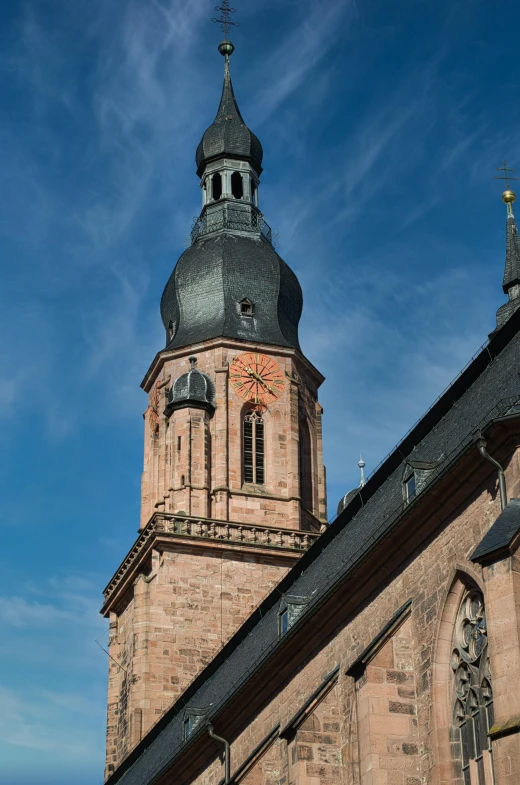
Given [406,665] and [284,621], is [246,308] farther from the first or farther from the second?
[406,665]

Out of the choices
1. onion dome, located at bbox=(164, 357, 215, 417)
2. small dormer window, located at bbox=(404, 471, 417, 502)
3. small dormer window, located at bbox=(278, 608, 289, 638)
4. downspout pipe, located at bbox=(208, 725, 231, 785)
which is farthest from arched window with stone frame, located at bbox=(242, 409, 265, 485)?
small dormer window, located at bbox=(404, 471, 417, 502)

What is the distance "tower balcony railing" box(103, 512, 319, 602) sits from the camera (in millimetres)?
42781

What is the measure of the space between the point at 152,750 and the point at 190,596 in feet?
18.3

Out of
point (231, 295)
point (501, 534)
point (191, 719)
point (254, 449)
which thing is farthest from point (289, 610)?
point (231, 295)

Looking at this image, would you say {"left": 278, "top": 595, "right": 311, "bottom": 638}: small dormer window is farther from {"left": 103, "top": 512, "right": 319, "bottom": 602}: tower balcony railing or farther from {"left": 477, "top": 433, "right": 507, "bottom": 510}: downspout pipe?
{"left": 103, "top": 512, "right": 319, "bottom": 602}: tower balcony railing

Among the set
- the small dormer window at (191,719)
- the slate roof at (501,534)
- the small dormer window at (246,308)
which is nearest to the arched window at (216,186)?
the small dormer window at (246,308)

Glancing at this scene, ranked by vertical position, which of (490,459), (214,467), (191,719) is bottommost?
(490,459)

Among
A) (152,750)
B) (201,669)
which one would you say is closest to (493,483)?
(152,750)

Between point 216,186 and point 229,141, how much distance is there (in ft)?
5.52

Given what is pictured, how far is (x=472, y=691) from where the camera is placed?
2170 centimetres

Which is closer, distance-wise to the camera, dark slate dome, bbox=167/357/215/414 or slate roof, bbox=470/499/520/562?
slate roof, bbox=470/499/520/562

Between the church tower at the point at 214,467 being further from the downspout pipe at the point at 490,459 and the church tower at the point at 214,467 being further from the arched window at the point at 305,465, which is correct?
the downspout pipe at the point at 490,459

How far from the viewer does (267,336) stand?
154ft

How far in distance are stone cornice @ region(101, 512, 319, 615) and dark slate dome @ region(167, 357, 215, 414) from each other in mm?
3852
